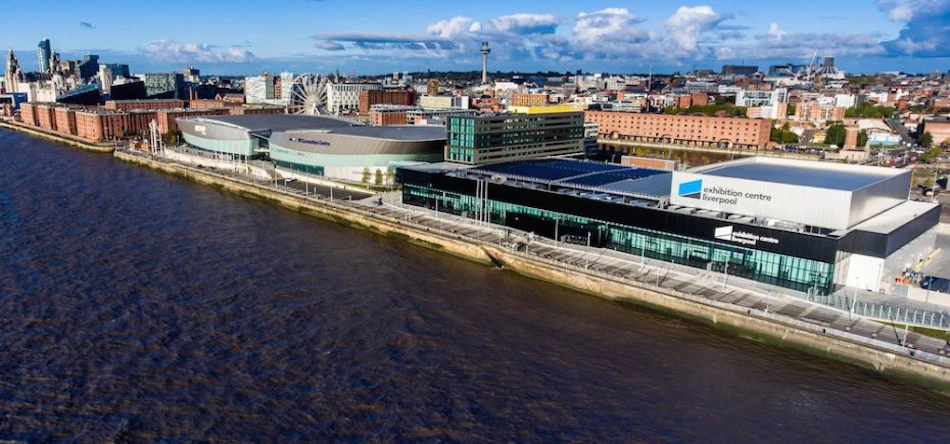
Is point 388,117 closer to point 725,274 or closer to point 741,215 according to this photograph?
point 741,215

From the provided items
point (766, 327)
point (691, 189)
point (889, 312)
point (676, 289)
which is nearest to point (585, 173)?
point (691, 189)

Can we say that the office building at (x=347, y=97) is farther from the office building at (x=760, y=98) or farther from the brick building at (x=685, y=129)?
the office building at (x=760, y=98)

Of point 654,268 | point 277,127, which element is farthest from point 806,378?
point 277,127

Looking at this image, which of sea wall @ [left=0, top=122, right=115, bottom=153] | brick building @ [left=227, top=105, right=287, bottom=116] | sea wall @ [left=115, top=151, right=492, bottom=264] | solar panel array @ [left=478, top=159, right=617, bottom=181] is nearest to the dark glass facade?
sea wall @ [left=115, top=151, right=492, bottom=264]

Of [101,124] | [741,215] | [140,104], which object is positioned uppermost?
[140,104]

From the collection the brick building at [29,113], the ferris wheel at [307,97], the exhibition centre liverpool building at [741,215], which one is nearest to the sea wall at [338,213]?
the exhibition centre liverpool building at [741,215]

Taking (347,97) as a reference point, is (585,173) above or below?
below

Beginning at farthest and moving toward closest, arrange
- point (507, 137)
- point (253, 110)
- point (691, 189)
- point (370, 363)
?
point (253, 110)
point (507, 137)
point (691, 189)
point (370, 363)
